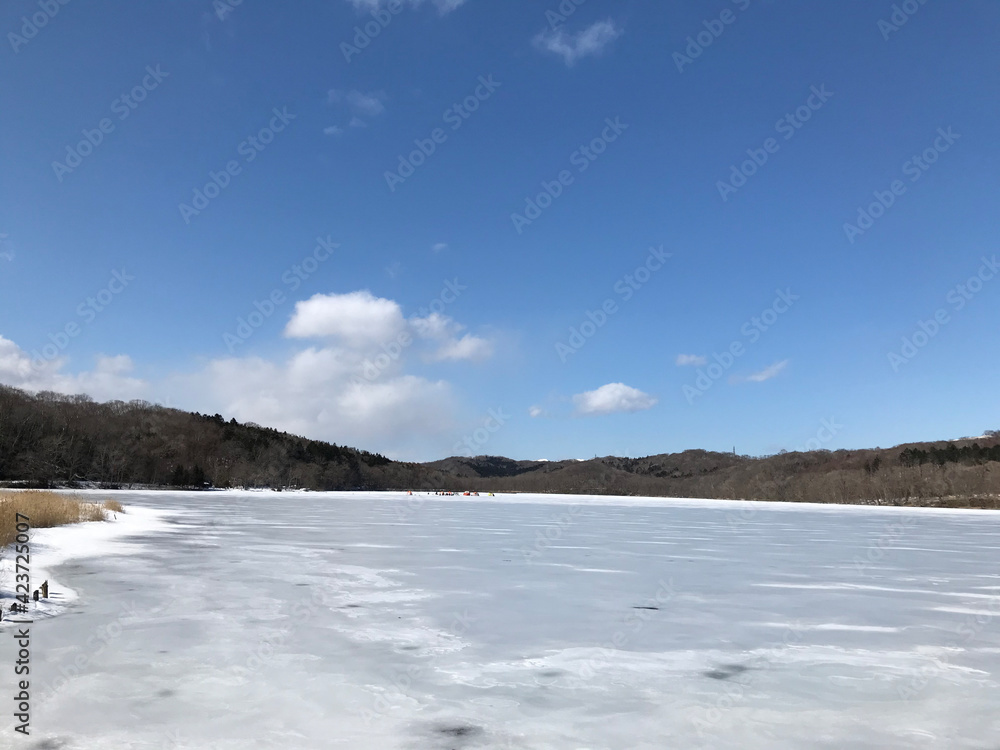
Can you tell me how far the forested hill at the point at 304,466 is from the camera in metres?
95.4

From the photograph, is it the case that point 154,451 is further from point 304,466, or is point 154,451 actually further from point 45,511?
point 45,511

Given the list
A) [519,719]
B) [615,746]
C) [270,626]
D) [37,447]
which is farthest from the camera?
[37,447]

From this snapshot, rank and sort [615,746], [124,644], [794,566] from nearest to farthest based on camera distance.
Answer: [615,746] < [124,644] < [794,566]

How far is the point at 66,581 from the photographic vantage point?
10.9m

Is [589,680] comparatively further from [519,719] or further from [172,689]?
[172,689]

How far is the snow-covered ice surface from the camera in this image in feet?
16.1

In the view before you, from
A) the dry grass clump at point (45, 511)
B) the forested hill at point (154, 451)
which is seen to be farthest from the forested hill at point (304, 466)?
the dry grass clump at point (45, 511)

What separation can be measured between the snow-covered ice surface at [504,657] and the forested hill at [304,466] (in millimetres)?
86538

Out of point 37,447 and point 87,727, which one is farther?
point 37,447

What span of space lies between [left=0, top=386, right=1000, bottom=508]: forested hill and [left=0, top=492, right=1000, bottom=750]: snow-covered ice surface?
86538 mm

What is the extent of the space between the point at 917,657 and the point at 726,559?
10066mm

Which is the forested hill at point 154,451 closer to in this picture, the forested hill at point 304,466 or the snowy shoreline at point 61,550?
the forested hill at point 304,466

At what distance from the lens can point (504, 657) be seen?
710 cm

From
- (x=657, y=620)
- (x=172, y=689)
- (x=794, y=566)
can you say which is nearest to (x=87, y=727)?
(x=172, y=689)
